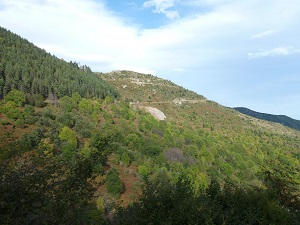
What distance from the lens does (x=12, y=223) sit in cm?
816

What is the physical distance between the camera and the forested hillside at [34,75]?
8997cm

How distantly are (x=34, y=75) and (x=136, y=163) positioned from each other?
62.7m

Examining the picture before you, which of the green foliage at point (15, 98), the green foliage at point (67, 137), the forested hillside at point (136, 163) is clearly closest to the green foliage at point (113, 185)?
the forested hillside at point (136, 163)

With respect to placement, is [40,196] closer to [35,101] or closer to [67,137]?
[67,137]

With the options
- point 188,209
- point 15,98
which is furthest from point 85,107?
point 188,209

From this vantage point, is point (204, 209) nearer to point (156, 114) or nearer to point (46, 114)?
point (46, 114)

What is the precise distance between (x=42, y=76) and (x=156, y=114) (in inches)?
2121

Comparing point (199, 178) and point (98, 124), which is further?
point (98, 124)

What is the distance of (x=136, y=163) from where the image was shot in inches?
2689

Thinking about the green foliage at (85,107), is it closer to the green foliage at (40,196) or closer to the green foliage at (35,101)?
the green foliage at (35,101)

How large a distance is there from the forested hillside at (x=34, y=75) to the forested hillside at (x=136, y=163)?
1.54m

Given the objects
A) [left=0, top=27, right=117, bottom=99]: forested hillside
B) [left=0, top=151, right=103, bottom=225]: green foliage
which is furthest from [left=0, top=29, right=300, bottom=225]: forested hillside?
[left=0, top=27, right=117, bottom=99]: forested hillside

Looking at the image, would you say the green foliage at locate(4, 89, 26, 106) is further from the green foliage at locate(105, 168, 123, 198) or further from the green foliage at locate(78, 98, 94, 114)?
the green foliage at locate(105, 168, 123, 198)

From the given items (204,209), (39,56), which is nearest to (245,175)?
(204,209)
